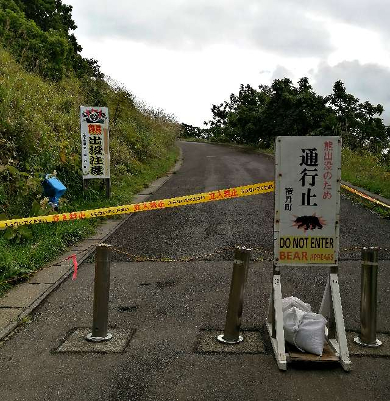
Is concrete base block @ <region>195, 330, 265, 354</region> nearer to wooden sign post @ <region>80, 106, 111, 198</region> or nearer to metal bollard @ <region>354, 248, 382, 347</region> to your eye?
metal bollard @ <region>354, 248, 382, 347</region>

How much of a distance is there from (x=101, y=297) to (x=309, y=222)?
208 centimetres

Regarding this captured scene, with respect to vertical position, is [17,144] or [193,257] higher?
[17,144]

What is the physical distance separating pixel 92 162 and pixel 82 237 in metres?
2.91

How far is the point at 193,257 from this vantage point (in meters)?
7.18

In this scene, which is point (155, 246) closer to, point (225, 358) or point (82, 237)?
point (82, 237)

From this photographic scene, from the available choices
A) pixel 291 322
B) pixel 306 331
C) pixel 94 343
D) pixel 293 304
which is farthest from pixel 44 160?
pixel 306 331

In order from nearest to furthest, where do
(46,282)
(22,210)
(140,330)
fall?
(140,330) < (46,282) < (22,210)

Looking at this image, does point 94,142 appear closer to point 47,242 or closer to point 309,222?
point 47,242

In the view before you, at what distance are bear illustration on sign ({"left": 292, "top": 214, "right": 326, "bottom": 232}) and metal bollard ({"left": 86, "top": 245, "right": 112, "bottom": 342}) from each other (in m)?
1.81

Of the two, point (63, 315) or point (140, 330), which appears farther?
point (63, 315)

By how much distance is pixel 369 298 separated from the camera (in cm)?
430

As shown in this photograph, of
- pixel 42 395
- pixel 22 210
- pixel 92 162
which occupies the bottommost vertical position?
pixel 42 395

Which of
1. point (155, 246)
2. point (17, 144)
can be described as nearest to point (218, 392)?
point (155, 246)

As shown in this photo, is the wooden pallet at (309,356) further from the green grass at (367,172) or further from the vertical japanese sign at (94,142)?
the green grass at (367,172)
